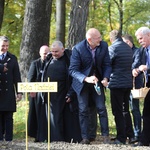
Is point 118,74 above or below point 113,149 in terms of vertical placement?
above

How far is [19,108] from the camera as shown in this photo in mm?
14328

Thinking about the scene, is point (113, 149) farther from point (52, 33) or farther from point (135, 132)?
point (52, 33)

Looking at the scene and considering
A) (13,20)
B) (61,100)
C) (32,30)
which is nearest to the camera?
(61,100)

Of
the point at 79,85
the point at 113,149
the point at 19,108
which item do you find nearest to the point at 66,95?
the point at 79,85

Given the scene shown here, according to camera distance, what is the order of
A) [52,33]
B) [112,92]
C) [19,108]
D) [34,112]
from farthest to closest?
[52,33], [19,108], [34,112], [112,92]

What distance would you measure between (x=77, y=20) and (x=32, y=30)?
3.63 m

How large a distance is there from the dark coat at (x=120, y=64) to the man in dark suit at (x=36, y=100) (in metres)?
1.46

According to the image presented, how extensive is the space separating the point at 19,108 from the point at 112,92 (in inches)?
263

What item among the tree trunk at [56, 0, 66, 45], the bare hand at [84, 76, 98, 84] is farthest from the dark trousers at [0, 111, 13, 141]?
the tree trunk at [56, 0, 66, 45]

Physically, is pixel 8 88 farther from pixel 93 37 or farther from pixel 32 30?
pixel 32 30

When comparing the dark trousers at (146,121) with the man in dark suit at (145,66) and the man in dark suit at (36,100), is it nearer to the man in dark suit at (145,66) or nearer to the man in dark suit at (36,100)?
the man in dark suit at (145,66)

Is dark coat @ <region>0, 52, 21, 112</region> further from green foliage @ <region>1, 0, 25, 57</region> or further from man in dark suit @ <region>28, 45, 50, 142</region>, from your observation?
green foliage @ <region>1, 0, 25, 57</region>

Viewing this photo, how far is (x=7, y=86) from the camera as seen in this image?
27.3ft

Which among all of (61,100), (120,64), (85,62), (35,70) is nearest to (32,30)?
(35,70)
